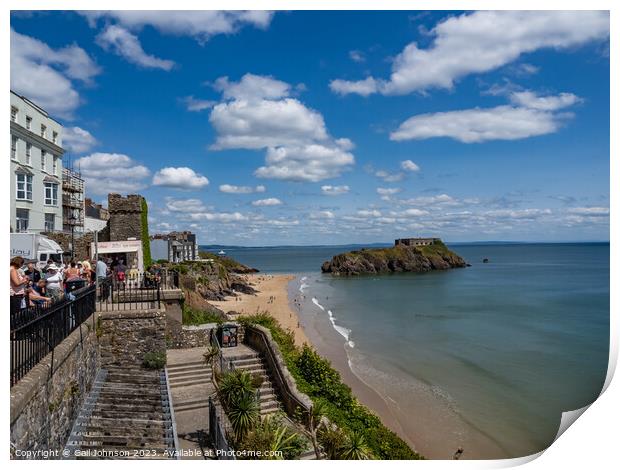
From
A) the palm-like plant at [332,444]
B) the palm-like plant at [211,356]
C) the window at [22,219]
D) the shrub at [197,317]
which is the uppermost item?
the window at [22,219]

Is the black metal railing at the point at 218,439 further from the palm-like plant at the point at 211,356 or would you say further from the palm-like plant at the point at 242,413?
the palm-like plant at the point at 211,356

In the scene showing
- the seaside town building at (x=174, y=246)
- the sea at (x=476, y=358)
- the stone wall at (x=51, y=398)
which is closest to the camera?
the stone wall at (x=51, y=398)

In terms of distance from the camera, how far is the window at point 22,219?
12906 millimetres

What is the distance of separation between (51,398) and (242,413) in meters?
3.65

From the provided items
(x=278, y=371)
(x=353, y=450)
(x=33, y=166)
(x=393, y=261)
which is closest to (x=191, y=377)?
(x=278, y=371)

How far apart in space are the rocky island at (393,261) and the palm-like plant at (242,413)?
8309 centimetres

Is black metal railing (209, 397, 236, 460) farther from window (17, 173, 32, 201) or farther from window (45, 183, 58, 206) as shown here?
window (45, 183, 58, 206)

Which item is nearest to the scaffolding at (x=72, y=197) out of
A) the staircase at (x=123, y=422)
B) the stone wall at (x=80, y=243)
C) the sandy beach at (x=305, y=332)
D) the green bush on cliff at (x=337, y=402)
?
the stone wall at (x=80, y=243)

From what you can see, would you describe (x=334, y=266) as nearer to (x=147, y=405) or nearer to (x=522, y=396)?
(x=522, y=396)

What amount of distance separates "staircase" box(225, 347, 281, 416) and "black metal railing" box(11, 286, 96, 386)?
5332 millimetres

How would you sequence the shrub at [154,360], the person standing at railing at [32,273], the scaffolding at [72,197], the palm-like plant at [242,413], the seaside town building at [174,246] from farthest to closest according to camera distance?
1. the seaside town building at [174,246]
2. the scaffolding at [72,197]
3. the shrub at [154,360]
4. the person standing at railing at [32,273]
5. the palm-like plant at [242,413]

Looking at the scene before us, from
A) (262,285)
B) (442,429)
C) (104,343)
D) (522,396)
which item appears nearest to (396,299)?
(262,285)

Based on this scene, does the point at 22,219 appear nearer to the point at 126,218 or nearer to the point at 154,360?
the point at 154,360

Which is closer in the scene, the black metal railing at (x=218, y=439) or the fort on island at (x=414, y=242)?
the black metal railing at (x=218, y=439)
